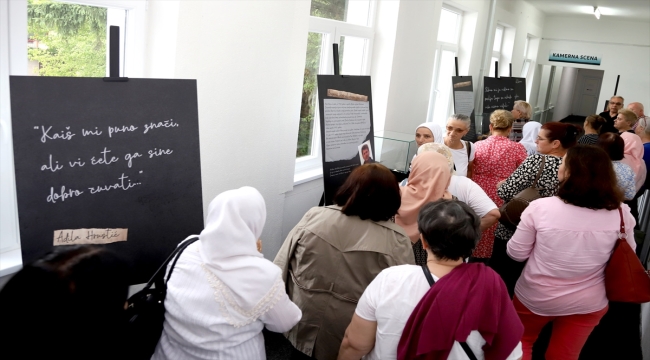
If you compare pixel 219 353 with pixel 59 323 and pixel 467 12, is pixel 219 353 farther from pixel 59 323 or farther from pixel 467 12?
pixel 467 12

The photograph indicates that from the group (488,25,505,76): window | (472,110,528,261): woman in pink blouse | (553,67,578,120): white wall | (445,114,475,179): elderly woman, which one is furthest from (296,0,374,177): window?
(553,67,578,120): white wall

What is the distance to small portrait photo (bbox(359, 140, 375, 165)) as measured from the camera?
3.59 m

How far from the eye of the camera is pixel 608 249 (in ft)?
7.52

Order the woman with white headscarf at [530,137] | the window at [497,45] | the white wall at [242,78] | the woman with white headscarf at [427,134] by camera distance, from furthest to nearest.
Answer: the window at [497,45]
the woman with white headscarf at [530,137]
the woman with white headscarf at [427,134]
the white wall at [242,78]

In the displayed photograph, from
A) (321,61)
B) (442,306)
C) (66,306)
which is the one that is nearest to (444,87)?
(321,61)

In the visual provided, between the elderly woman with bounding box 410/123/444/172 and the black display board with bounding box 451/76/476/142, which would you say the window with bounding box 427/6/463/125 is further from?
the elderly woman with bounding box 410/123/444/172

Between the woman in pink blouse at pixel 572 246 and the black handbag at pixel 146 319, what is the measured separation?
1594 mm

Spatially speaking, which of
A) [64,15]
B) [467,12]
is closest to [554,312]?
[64,15]

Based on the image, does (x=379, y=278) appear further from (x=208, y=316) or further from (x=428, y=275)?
(x=208, y=316)

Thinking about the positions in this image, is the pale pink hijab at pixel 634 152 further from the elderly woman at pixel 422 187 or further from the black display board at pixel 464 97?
the elderly woman at pixel 422 187

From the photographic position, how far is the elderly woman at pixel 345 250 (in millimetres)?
2055

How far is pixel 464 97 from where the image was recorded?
6789mm

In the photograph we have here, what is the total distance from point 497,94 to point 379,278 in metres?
6.89

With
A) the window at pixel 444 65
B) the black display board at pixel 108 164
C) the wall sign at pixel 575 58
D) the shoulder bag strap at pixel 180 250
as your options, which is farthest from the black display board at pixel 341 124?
the wall sign at pixel 575 58
